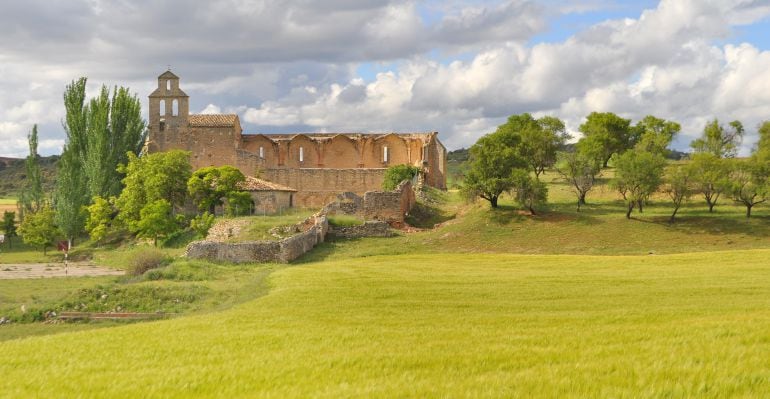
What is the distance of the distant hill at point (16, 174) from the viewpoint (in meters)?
123

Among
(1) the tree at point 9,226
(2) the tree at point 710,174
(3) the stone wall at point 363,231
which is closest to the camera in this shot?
(3) the stone wall at point 363,231

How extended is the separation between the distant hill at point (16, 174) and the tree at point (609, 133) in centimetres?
7674

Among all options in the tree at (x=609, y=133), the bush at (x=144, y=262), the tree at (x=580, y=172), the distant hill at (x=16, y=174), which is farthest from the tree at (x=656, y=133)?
the distant hill at (x=16, y=174)

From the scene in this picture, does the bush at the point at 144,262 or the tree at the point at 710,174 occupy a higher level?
the tree at the point at 710,174

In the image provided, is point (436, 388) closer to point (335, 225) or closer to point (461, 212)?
point (335, 225)

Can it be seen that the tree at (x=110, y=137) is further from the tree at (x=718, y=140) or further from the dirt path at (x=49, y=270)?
the tree at (x=718, y=140)

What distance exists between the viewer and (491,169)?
5172 cm

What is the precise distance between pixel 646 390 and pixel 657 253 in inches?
1359

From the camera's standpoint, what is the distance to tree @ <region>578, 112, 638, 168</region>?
69500 millimetres

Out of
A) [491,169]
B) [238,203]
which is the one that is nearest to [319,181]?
[238,203]

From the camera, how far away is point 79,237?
61156mm

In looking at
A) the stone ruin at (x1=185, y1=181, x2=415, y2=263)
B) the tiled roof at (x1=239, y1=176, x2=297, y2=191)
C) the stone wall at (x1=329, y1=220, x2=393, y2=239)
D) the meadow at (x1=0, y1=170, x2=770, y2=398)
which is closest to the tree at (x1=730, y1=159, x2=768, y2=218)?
the meadow at (x1=0, y1=170, x2=770, y2=398)

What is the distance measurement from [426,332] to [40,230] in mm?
48225

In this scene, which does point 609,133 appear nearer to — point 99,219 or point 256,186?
point 256,186
